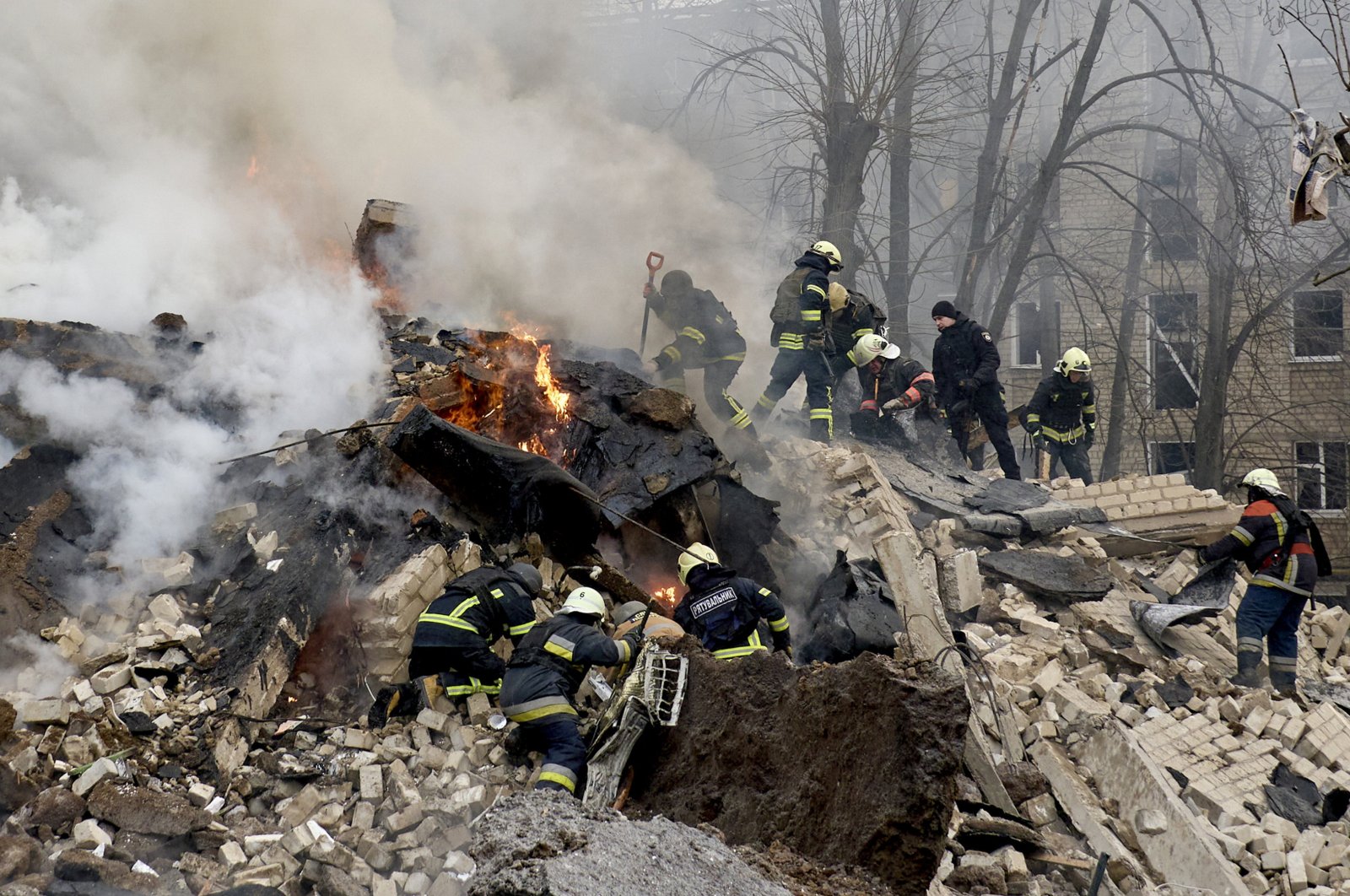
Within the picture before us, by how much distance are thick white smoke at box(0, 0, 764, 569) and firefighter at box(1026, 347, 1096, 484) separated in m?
4.61

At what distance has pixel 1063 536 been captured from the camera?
29.8 feet

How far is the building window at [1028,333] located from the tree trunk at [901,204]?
587 cm

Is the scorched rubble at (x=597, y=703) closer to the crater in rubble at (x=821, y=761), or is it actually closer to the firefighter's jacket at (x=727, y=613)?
the crater in rubble at (x=821, y=761)

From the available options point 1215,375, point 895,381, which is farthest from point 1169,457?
point 895,381

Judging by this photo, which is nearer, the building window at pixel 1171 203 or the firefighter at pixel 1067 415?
the firefighter at pixel 1067 415

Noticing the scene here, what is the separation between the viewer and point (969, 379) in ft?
35.9

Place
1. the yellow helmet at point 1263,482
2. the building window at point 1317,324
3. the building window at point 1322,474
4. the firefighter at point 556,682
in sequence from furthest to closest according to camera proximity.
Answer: the building window at point 1322,474, the building window at point 1317,324, the yellow helmet at point 1263,482, the firefighter at point 556,682

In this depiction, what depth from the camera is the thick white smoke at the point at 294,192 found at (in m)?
8.38

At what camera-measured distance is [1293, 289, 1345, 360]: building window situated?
15.7 metres

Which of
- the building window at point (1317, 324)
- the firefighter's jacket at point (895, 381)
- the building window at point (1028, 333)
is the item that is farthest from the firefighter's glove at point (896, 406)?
the building window at point (1028, 333)

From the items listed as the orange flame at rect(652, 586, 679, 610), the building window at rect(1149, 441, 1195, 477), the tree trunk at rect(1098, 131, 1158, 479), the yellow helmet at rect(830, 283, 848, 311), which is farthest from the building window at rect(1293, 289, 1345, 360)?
the orange flame at rect(652, 586, 679, 610)

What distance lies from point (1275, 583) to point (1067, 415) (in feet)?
14.4

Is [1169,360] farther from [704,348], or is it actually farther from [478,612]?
[478,612]

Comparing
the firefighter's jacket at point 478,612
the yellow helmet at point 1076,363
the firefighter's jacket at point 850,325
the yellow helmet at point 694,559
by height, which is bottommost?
the firefighter's jacket at point 478,612
